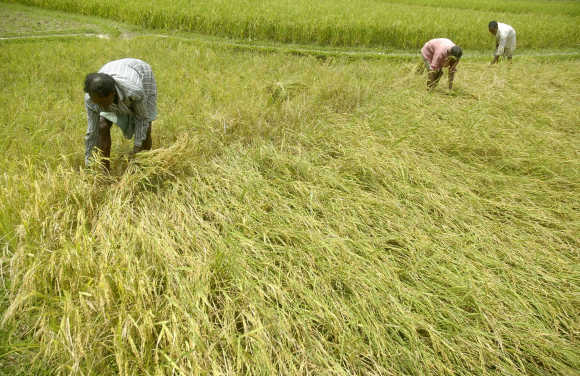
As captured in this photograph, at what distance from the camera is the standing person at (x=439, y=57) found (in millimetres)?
4269

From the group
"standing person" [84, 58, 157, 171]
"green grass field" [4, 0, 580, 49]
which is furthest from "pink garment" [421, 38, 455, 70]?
"standing person" [84, 58, 157, 171]

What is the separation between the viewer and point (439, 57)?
4.41 metres

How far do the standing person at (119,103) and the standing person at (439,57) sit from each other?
401 centimetres

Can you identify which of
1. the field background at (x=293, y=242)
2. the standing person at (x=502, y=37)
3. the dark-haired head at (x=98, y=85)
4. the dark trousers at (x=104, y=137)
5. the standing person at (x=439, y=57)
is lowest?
the field background at (x=293, y=242)

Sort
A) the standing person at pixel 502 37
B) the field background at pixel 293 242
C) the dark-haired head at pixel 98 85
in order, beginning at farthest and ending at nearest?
the standing person at pixel 502 37 < the dark-haired head at pixel 98 85 < the field background at pixel 293 242

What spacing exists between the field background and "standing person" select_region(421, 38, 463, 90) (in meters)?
0.96

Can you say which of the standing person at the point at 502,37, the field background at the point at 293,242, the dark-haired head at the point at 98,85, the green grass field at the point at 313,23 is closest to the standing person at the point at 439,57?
the field background at the point at 293,242

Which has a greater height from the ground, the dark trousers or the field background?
the dark trousers

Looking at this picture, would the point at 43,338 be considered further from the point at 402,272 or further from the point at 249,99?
the point at 249,99

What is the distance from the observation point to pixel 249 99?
3830 mm

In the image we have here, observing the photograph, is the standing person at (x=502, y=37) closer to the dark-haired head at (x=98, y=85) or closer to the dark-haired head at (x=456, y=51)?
the dark-haired head at (x=456, y=51)

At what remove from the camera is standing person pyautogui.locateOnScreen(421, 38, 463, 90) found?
4.27 meters

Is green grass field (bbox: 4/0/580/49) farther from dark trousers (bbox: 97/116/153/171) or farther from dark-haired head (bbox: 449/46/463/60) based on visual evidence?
dark trousers (bbox: 97/116/153/171)

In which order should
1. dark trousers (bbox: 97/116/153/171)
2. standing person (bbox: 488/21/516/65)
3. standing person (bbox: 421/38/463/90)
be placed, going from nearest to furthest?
dark trousers (bbox: 97/116/153/171) → standing person (bbox: 421/38/463/90) → standing person (bbox: 488/21/516/65)
